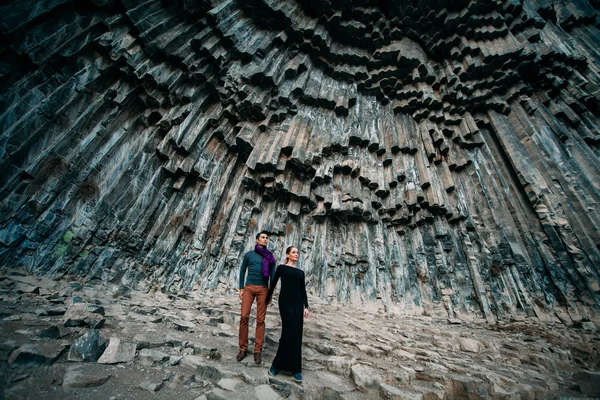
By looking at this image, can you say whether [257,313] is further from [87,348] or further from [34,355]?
[34,355]

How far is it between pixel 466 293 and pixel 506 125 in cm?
814

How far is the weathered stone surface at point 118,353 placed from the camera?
8.82ft

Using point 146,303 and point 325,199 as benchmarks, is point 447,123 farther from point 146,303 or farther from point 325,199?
point 146,303

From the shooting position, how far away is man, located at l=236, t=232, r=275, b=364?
3.32m

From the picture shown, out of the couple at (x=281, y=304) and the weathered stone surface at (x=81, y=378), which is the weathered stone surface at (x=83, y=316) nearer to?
the weathered stone surface at (x=81, y=378)

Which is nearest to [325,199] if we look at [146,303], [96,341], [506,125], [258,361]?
[146,303]

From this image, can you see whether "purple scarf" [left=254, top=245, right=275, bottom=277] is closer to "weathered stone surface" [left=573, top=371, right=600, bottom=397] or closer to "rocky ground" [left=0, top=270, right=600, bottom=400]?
"rocky ground" [left=0, top=270, right=600, bottom=400]

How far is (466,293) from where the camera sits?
29.6 feet

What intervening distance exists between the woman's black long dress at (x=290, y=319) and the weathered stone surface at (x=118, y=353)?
1.67 meters

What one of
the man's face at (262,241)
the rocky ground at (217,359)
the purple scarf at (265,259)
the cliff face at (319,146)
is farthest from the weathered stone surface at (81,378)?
the cliff face at (319,146)

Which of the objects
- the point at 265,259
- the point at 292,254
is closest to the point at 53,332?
the point at 265,259

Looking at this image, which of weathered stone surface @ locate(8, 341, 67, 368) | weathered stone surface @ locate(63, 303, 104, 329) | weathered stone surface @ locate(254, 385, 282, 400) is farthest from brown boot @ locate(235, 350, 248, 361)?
weathered stone surface @ locate(63, 303, 104, 329)

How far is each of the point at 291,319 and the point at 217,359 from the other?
1152mm

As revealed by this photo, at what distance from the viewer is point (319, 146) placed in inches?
424
